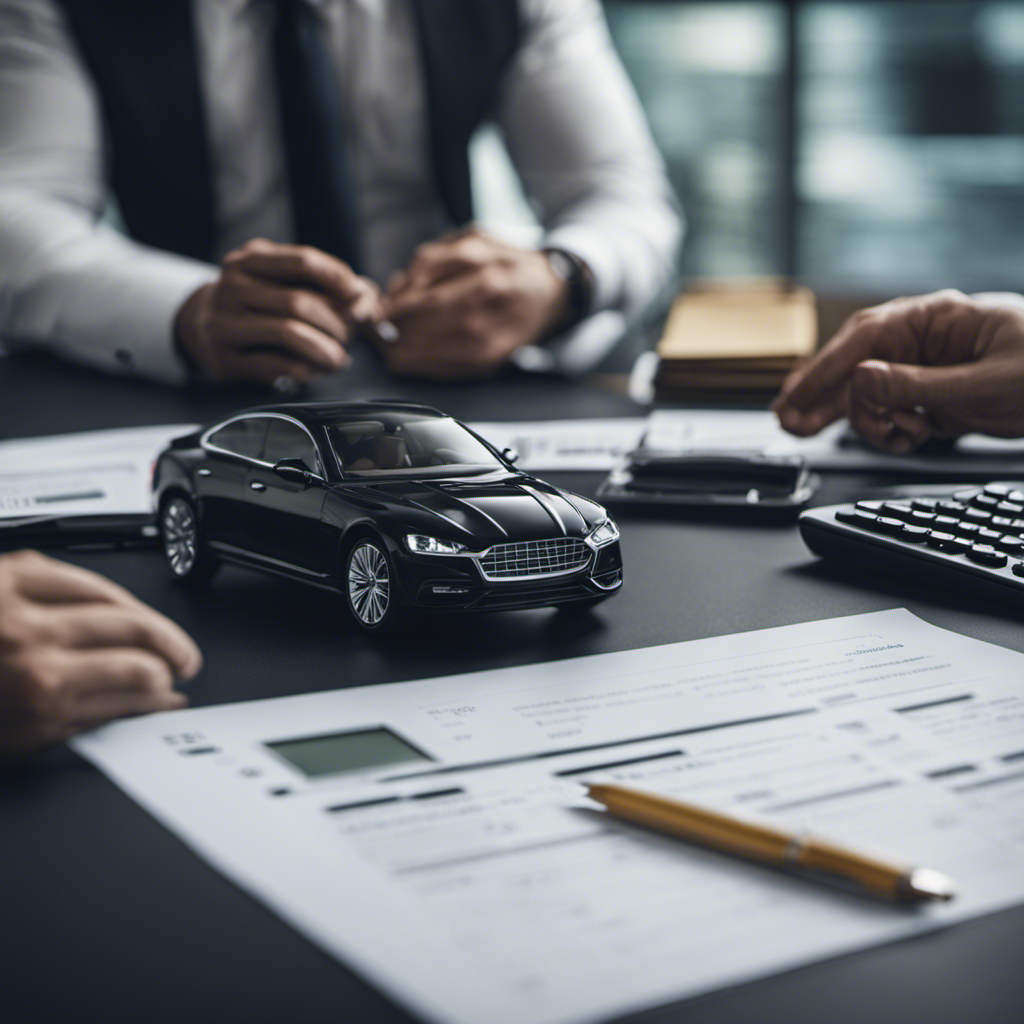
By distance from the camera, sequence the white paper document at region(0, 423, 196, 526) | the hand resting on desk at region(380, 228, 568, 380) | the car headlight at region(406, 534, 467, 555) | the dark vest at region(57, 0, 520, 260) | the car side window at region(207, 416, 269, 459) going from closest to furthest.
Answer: the car headlight at region(406, 534, 467, 555) < the car side window at region(207, 416, 269, 459) < the white paper document at region(0, 423, 196, 526) < the hand resting on desk at region(380, 228, 568, 380) < the dark vest at region(57, 0, 520, 260)

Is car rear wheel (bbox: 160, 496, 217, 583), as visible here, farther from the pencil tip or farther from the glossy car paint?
the pencil tip

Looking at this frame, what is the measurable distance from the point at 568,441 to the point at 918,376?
0.29m

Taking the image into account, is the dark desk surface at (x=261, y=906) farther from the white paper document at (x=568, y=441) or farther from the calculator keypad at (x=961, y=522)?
the white paper document at (x=568, y=441)

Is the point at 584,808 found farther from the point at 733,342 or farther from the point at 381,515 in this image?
the point at 733,342

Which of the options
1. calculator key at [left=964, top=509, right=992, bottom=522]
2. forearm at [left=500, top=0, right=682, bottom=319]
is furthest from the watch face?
calculator key at [left=964, top=509, right=992, bottom=522]

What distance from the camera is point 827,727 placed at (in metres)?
0.49

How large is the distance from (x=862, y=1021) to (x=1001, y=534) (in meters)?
0.43

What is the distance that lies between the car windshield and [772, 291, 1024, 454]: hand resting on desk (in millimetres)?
404

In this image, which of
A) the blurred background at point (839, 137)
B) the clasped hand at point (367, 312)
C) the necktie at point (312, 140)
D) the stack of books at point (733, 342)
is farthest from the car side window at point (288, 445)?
the blurred background at point (839, 137)

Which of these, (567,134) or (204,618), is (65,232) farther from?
(204,618)

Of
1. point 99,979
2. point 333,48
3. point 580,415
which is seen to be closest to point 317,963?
point 99,979

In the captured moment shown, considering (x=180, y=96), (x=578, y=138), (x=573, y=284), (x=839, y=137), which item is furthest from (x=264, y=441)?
(x=839, y=137)

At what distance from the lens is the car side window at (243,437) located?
663 mm

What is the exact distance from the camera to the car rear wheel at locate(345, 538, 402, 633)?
0.57m
